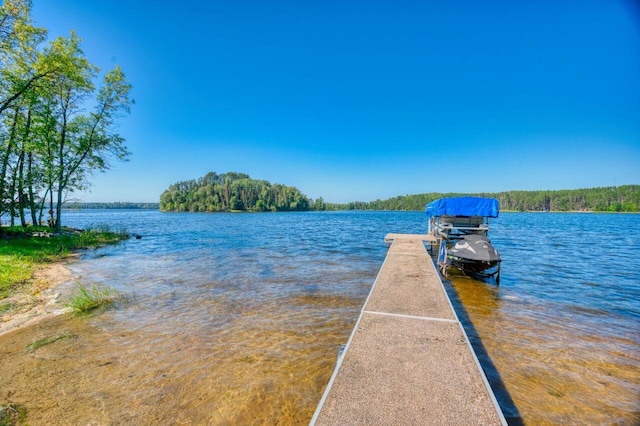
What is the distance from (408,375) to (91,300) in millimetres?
9457

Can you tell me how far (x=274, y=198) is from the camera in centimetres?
13988

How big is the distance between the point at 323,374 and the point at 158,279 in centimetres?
985

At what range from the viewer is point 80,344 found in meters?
5.95

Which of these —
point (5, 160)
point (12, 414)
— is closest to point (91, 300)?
point (12, 414)

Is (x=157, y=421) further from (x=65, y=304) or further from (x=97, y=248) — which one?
(x=97, y=248)

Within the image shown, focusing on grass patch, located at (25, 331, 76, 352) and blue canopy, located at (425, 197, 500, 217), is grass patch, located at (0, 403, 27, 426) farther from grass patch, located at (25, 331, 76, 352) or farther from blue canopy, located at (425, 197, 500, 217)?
Answer: blue canopy, located at (425, 197, 500, 217)

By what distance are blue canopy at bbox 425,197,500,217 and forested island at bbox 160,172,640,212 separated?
121576mm

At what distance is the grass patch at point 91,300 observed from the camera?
7.74 m

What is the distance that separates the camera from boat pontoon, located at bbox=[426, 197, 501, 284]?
11.4 m

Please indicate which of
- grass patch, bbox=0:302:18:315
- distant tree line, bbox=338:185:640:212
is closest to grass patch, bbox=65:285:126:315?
grass patch, bbox=0:302:18:315

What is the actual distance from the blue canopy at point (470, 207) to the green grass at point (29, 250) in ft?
62.2

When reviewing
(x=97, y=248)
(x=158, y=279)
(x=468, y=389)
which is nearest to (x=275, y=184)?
(x=97, y=248)

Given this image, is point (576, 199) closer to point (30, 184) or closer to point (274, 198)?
point (274, 198)

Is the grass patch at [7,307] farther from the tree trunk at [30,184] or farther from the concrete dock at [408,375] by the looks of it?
the tree trunk at [30,184]
